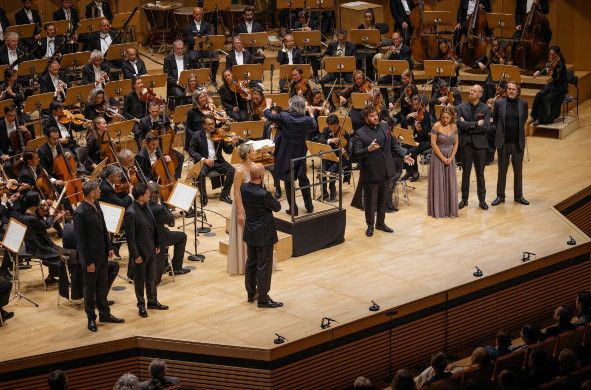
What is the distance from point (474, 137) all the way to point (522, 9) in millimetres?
4198

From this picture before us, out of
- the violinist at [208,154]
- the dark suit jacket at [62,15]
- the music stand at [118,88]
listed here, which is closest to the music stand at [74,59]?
the music stand at [118,88]

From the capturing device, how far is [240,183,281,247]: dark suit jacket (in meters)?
8.77

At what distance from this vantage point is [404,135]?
38.3ft

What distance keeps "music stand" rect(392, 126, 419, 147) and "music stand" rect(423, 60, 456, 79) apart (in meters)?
1.82

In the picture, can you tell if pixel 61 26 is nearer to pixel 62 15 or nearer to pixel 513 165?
pixel 62 15

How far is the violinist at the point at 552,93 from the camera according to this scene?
13.4 m

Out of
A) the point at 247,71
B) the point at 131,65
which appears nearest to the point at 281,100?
the point at 247,71

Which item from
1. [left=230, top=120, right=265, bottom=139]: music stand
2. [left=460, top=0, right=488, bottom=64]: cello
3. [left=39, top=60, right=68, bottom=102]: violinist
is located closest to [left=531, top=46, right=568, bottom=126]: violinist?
[left=460, top=0, right=488, bottom=64]: cello

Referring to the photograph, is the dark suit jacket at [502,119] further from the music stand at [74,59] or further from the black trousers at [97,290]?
the music stand at [74,59]

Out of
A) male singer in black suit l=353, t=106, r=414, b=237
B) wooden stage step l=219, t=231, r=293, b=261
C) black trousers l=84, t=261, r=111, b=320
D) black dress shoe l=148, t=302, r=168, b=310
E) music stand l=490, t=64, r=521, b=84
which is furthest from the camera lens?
music stand l=490, t=64, r=521, b=84

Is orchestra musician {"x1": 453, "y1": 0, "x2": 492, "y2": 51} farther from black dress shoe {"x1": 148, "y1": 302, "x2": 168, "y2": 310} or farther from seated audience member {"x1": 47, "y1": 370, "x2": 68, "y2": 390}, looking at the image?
Result: seated audience member {"x1": 47, "y1": 370, "x2": 68, "y2": 390}

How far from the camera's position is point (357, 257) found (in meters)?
10.2

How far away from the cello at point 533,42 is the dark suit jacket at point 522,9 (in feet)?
0.58

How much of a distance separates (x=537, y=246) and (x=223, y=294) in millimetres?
2980
